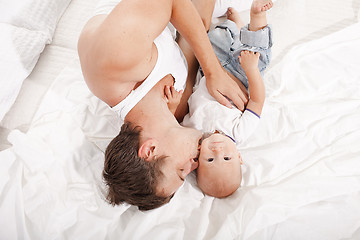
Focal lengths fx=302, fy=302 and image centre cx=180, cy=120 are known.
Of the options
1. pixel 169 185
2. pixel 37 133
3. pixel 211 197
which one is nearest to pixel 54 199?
pixel 37 133

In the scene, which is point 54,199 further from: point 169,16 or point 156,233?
point 169,16

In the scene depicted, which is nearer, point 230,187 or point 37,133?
point 230,187

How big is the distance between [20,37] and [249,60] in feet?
3.25

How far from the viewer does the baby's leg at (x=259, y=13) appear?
45.1 inches

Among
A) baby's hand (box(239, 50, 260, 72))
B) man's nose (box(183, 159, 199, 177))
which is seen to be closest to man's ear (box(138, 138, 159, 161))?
man's nose (box(183, 159, 199, 177))

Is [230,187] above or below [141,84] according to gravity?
below

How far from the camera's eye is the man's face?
0.93 meters

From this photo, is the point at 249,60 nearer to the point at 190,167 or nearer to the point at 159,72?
the point at 159,72

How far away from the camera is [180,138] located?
97cm

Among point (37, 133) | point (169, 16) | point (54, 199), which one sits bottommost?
point (54, 199)

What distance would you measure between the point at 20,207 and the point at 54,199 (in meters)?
0.11

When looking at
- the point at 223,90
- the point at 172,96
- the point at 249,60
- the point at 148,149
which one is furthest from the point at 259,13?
the point at 148,149

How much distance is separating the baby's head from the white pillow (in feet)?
2.76

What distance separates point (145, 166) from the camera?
89 cm
